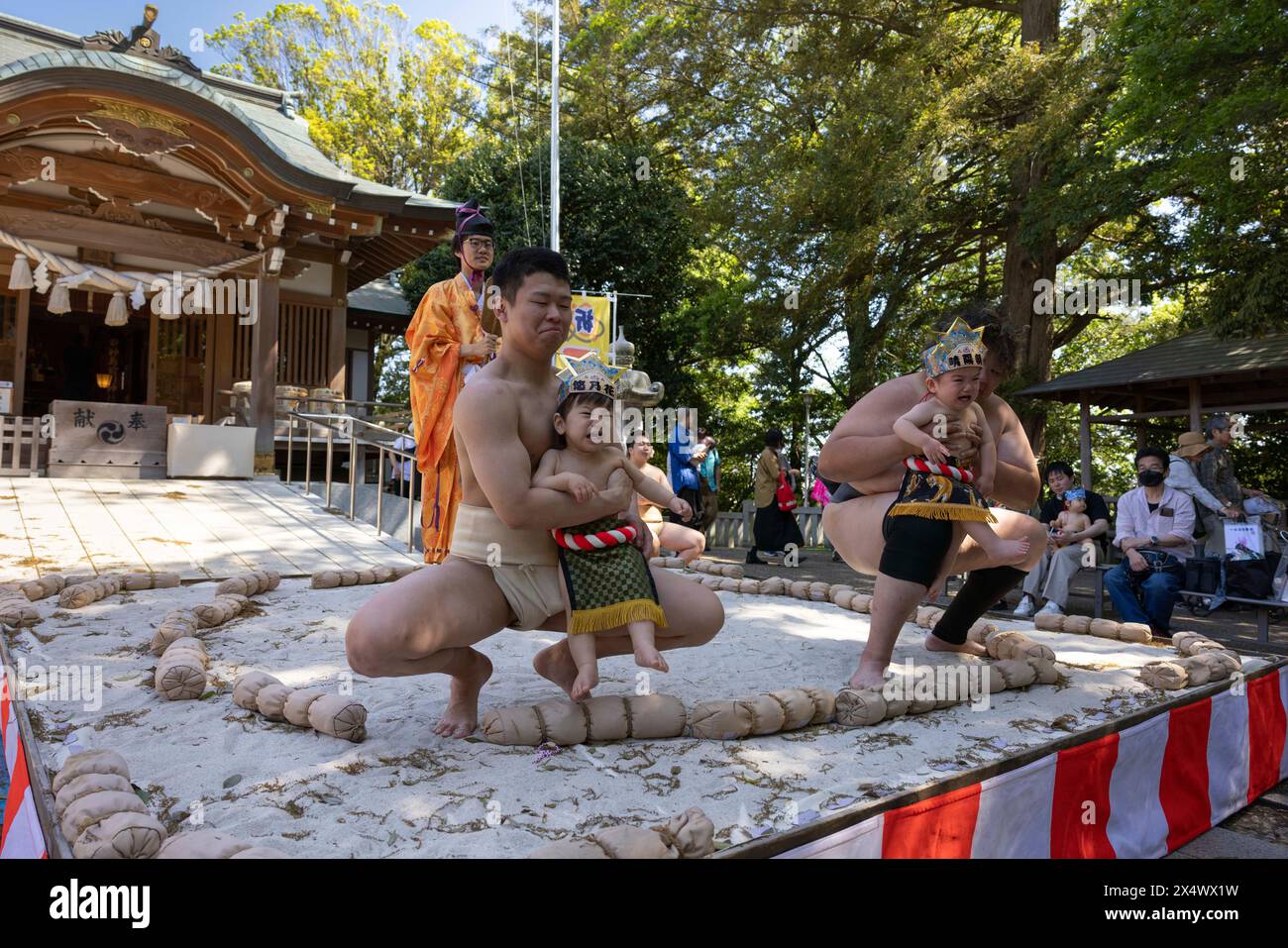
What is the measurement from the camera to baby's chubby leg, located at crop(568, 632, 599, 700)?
6.65 feet

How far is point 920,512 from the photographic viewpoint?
251 cm

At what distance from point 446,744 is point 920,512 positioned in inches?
61.3

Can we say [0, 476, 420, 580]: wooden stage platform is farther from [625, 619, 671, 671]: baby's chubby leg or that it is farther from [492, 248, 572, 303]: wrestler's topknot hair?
[625, 619, 671, 671]: baby's chubby leg

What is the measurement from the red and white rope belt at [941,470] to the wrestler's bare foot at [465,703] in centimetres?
147

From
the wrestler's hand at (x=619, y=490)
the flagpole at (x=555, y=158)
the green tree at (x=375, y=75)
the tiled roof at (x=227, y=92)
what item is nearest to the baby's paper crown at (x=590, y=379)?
the wrestler's hand at (x=619, y=490)

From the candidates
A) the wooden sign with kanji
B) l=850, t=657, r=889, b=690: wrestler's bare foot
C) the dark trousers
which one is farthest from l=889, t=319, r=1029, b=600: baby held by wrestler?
the wooden sign with kanji

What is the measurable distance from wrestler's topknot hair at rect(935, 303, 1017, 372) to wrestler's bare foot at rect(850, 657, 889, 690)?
1091 millimetres

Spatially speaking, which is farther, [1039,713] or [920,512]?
[920,512]

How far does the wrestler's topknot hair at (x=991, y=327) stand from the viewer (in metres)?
2.70

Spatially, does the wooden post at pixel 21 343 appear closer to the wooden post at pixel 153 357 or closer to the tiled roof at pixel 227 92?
the wooden post at pixel 153 357

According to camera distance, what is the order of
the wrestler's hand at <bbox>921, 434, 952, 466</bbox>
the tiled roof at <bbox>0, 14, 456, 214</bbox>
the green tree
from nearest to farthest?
the wrestler's hand at <bbox>921, 434, 952, 466</bbox> < the tiled roof at <bbox>0, 14, 456, 214</bbox> < the green tree

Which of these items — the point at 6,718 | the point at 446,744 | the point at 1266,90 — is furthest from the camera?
the point at 1266,90
